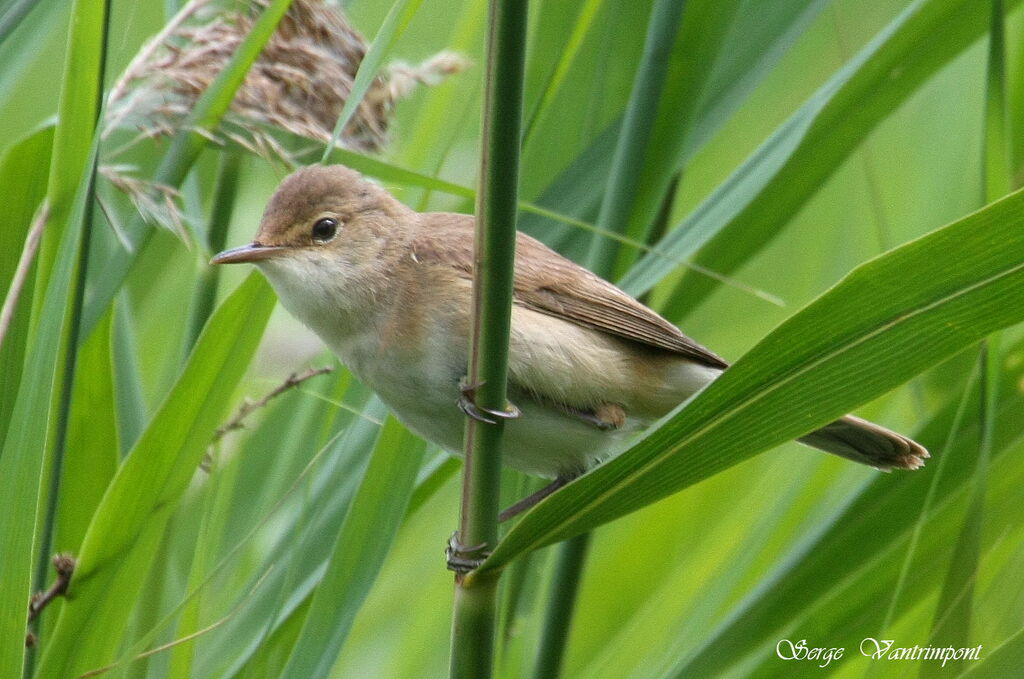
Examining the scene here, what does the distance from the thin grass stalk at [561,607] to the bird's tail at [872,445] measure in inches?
18.2

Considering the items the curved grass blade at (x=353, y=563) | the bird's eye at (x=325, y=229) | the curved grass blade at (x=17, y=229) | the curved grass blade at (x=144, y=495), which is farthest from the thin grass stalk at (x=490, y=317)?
the bird's eye at (x=325, y=229)

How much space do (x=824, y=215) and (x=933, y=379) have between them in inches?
38.4

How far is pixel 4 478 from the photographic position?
1389mm

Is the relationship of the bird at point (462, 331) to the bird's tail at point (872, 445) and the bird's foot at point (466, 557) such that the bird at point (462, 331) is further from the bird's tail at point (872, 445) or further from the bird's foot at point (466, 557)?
the bird's foot at point (466, 557)

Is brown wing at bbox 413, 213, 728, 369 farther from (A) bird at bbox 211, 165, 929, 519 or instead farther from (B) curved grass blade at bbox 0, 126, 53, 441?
(B) curved grass blade at bbox 0, 126, 53, 441

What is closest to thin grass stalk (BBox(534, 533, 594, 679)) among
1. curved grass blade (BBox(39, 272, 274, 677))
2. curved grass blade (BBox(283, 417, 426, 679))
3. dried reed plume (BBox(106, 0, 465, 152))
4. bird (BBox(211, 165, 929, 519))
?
bird (BBox(211, 165, 929, 519))

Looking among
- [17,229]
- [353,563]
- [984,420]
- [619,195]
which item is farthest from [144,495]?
[984,420]

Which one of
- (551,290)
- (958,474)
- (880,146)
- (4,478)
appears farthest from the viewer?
(880,146)

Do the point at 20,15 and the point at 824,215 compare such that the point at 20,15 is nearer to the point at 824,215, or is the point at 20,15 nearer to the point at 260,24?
the point at 260,24

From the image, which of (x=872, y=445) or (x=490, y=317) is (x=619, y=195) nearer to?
(x=490, y=317)

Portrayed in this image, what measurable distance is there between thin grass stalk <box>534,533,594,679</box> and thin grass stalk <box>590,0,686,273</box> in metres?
0.54

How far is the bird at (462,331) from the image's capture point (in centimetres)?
192

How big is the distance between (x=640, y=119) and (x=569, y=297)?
48cm

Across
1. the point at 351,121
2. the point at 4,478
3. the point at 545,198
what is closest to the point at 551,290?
the point at 545,198
